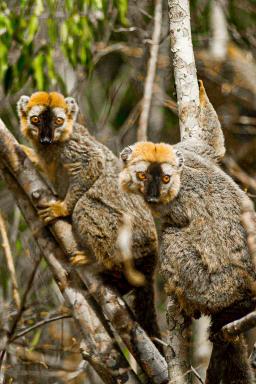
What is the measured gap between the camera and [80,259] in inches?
329

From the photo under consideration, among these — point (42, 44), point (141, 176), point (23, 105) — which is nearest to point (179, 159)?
point (141, 176)

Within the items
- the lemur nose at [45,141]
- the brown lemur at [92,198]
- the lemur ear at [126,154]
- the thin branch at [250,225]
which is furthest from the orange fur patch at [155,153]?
the lemur nose at [45,141]

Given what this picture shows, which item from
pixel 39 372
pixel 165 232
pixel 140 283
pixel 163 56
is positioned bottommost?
pixel 39 372

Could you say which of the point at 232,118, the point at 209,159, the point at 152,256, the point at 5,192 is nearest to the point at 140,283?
the point at 152,256

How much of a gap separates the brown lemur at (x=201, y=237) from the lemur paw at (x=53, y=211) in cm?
89

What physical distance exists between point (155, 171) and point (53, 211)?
1.35 m

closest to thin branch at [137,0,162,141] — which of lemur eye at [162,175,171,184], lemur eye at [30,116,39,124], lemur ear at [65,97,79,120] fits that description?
lemur ear at [65,97,79,120]

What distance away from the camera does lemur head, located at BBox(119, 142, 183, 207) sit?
7.63m

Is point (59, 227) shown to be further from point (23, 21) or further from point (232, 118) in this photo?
point (232, 118)

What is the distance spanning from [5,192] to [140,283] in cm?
519

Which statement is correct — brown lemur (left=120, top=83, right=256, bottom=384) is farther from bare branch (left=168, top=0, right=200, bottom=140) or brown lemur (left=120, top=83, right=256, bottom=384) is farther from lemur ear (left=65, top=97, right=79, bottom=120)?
lemur ear (left=65, top=97, right=79, bottom=120)

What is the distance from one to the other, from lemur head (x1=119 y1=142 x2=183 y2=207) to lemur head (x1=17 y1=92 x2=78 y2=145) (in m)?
1.46

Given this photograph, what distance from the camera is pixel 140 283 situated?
8492 mm

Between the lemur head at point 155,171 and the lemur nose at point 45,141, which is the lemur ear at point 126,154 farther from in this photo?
the lemur nose at point 45,141
